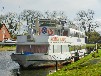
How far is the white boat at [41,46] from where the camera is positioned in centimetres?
4116

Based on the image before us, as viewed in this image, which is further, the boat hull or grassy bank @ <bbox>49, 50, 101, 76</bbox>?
the boat hull

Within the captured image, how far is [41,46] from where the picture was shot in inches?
1670

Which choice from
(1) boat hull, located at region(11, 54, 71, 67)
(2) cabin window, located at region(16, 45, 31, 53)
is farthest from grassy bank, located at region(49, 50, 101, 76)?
(2) cabin window, located at region(16, 45, 31, 53)

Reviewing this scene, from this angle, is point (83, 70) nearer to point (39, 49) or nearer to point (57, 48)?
point (39, 49)

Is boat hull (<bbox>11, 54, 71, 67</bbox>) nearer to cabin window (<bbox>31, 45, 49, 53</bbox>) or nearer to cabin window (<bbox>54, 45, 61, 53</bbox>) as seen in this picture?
cabin window (<bbox>31, 45, 49, 53</bbox>)

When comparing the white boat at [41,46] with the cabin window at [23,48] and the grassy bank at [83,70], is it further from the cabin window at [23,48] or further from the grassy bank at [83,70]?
the grassy bank at [83,70]

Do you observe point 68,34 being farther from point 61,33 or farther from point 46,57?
point 46,57

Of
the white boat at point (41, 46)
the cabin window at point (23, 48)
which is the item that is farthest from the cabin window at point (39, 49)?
the cabin window at point (23, 48)

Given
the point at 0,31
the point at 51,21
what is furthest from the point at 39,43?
the point at 0,31

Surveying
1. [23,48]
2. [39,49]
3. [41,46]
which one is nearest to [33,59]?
[39,49]

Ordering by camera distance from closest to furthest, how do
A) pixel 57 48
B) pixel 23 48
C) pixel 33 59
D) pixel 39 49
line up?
pixel 33 59
pixel 39 49
pixel 23 48
pixel 57 48

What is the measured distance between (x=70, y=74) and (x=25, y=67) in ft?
65.7

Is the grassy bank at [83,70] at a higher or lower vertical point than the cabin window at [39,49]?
lower

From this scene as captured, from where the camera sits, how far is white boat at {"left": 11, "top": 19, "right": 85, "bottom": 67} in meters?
41.2
